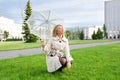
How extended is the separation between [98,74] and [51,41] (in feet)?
4.92

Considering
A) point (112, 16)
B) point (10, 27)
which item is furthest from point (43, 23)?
point (112, 16)

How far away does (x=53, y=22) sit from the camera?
806cm

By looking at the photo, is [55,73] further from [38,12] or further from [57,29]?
[38,12]

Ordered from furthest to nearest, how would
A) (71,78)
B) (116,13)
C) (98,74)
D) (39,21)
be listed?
→ (116,13), (39,21), (98,74), (71,78)

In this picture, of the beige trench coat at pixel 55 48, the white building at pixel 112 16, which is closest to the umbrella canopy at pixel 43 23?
Result: the beige trench coat at pixel 55 48

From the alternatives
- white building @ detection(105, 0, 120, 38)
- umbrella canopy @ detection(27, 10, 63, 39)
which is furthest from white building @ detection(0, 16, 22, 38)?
umbrella canopy @ detection(27, 10, 63, 39)

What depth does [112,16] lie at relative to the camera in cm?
15538

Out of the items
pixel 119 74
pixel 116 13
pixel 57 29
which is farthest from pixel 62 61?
pixel 116 13

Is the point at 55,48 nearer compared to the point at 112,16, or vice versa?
the point at 55,48

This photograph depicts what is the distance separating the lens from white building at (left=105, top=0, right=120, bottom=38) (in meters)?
154

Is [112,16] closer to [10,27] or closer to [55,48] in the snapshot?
[10,27]

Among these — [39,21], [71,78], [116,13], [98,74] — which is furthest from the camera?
[116,13]

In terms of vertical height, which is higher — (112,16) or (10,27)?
(112,16)

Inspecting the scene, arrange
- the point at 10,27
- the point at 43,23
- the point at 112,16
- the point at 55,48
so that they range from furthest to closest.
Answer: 1. the point at 112,16
2. the point at 10,27
3. the point at 43,23
4. the point at 55,48
